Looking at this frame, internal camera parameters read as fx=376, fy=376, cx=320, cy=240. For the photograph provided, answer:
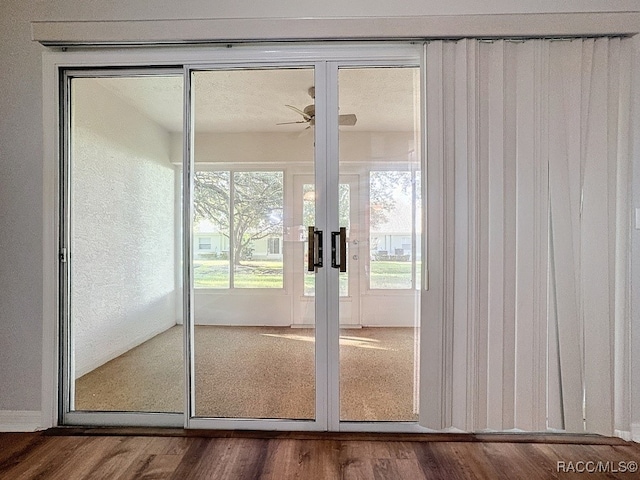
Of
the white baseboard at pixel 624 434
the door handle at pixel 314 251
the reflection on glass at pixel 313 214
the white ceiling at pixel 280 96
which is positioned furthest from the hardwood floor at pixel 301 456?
the white ceiling at pixel 280 96

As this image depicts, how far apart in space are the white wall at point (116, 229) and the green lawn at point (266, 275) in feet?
1.22

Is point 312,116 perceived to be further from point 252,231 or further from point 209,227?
point 209,227

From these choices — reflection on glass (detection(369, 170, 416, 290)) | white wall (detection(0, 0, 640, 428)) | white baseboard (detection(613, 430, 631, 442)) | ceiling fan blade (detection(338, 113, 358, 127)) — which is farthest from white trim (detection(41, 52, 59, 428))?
white baseboard (detection(613, 430, 631, 442))

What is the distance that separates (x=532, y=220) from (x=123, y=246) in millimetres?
2544

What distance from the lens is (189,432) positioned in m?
2.15

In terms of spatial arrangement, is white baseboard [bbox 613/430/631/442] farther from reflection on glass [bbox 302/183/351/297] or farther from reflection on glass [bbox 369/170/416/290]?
reflection on glass [bbox 302/183/351/297]

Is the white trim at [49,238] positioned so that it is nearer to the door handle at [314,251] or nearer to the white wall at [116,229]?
the white wall at [116,229]

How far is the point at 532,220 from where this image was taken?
201 centimetres

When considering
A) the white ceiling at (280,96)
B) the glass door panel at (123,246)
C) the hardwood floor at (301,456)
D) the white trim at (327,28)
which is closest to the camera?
the hardwood floor at (301,456)

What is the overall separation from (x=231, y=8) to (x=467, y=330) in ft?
7.25

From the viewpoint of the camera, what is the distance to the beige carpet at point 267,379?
2.21 m

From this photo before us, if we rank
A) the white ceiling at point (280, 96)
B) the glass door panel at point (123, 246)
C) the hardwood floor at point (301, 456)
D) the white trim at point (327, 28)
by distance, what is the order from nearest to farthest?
the hardwood floor at point (301, 456) → the white trim at point (327, 28) → the white ceiling at point (280, 96) → the glass door panel at point (123, 246)

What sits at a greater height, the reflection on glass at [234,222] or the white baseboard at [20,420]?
the reflection on glass at [234,222]

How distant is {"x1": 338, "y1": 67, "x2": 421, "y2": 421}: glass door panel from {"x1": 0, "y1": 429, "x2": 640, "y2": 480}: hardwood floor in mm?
248
